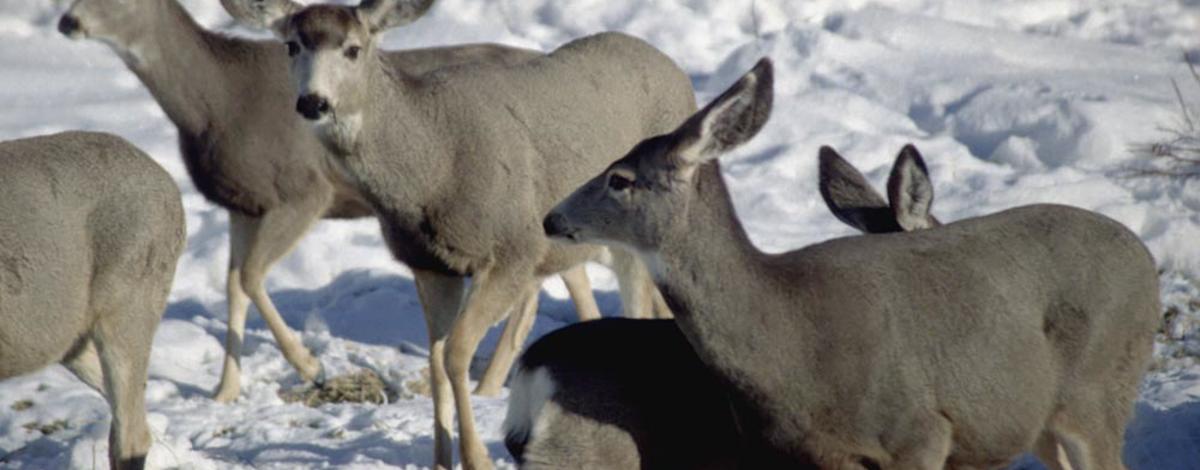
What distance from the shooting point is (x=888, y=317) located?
6051 millimetres

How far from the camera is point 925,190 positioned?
7.45 m

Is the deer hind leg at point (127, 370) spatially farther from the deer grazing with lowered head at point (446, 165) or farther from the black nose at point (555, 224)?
the black nose at point (555, 224)

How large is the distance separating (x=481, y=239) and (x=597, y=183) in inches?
71.0

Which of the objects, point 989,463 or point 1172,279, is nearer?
point 989,463

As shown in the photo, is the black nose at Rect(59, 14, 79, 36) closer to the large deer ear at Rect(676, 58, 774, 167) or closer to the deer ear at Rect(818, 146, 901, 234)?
the deer ear at Rect(818, 146, 901, 234)

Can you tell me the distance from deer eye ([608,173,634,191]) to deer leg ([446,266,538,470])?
1.94 meters

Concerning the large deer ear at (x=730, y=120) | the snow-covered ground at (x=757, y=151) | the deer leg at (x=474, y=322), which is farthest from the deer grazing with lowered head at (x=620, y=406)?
the snow-covered ground at (x=757, y=151)

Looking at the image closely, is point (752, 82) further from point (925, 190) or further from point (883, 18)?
point (883, 18)

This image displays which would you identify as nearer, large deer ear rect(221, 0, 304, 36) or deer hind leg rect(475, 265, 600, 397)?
large deer ear rect(221, 0, 304, 36)

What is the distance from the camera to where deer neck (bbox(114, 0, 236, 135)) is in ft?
33.1

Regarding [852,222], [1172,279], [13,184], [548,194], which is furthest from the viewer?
[1172,279]

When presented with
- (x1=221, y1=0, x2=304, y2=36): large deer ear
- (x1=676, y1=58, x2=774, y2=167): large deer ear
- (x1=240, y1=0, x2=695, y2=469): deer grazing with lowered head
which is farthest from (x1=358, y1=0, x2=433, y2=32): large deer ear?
(x1=676, y1=58, x2=774, y2=167): large deer ear

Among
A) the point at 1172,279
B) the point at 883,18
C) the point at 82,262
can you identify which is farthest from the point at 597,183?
the point at 883,18

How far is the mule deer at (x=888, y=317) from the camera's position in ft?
19.3
